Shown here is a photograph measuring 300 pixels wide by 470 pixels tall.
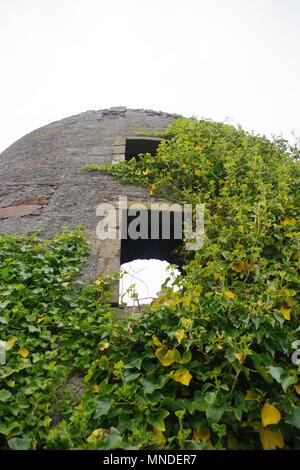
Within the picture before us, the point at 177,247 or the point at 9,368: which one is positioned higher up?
the point at 177,247

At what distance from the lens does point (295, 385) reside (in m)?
2.12

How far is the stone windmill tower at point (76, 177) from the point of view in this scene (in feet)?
12.1

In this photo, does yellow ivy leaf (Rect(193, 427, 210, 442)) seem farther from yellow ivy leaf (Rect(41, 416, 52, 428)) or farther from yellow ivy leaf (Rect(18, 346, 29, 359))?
yellow ivy leaf (Rect(18, 346, 29, 359))

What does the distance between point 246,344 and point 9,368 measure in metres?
1.25

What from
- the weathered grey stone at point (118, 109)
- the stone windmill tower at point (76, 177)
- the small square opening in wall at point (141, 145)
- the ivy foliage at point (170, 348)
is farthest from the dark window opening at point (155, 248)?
the weathered grey stone at point (118, 109)

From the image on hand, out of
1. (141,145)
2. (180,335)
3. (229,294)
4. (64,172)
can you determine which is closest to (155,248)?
(64,172)

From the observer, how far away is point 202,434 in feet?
6.59

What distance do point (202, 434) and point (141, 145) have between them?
3.82m

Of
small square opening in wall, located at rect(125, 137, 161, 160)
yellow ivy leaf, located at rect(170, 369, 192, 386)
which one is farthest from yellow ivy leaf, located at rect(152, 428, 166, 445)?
small square opening in wall, located at rect(125, 137, 161, 160)

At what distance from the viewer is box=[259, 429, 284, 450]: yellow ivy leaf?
1.97 metres

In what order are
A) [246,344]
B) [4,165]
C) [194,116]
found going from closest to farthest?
[246,344], [4,165], [194,116]

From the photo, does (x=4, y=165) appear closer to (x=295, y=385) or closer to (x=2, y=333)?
(x=2, y=333)

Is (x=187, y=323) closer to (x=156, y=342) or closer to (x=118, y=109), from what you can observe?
(x=156, y=342)

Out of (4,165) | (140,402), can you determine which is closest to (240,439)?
(140,402)
